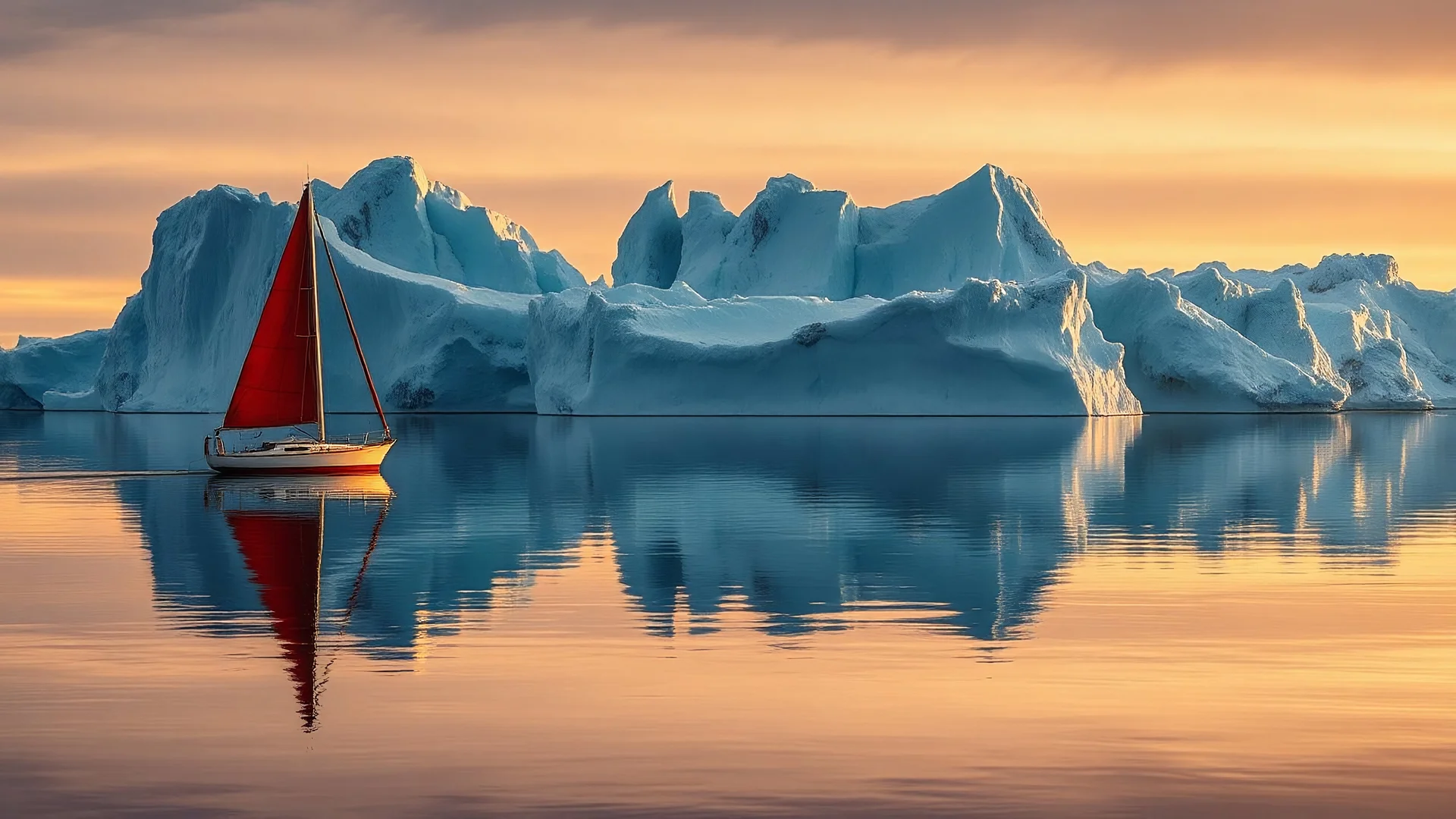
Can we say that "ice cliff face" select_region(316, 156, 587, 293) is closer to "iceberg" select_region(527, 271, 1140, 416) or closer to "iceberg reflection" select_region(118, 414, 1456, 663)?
"iceberg" select_region(527, 271, 1140, 416)

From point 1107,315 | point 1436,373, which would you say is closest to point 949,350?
point 1107,315

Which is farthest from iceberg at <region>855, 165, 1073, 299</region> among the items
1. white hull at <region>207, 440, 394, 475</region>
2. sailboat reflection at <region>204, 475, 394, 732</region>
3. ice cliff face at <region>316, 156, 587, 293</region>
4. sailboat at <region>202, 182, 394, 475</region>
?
sailboat reflection at <region>204, 475, 394, 732</region>

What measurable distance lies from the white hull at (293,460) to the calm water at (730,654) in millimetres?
3509

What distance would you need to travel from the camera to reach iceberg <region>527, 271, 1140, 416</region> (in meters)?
45.2

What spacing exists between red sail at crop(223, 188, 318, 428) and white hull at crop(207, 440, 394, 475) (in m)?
0.40

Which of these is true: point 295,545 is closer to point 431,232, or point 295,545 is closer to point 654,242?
point 431,232

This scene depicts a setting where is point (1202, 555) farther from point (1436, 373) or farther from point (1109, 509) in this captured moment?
point (1436, 373)

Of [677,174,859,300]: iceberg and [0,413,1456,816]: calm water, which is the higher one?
[677,174,859,300]: iceberg

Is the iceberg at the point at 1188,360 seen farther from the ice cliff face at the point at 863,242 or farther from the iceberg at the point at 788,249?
the iceberg at the point at 788,249

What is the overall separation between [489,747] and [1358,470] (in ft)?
70.5

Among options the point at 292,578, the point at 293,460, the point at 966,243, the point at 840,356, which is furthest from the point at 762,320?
the point at 292,578

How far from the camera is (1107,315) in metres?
55.7

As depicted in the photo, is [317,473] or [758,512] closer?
[758,512]

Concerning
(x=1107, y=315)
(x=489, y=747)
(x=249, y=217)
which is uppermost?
(x=249, y=217)
